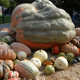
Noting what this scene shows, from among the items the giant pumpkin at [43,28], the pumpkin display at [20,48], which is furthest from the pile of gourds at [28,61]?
the giant pumpkin at [43,28]

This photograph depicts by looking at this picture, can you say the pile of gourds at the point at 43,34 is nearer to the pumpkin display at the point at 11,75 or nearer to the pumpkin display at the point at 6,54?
the pumpkin display at the point at 6,54

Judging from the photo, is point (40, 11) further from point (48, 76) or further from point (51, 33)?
point (48, 76)

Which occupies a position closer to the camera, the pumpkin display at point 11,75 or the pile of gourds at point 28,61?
the pumpkin display at point 11,75

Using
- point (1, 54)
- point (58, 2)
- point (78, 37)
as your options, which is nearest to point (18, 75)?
point (1, 54)

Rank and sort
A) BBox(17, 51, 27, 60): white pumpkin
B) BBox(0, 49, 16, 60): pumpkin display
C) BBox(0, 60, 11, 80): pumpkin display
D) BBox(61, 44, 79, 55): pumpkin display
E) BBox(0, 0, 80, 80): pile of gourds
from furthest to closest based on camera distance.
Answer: BBox(61, 44, 79, 55): pumpkin display, BBox(0, 0, 80, 80): pile of gourds, BBox(17, 51, 27, 60): white pumpkin, BBox(0, 49, 16, 60): pumpkin display, BBox(0, 60, 11, 80): pumpkin display

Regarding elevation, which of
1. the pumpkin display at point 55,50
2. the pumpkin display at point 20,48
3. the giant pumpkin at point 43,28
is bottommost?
the pumpkin display at point 55,50

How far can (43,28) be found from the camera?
474 cm

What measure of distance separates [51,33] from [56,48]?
59cm

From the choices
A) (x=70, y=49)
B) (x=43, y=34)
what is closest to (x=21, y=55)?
(x=43, y=34)

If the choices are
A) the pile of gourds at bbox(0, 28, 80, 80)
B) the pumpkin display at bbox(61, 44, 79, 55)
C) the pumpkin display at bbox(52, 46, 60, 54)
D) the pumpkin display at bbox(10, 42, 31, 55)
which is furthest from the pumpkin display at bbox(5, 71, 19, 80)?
the pumpkin display at bbox(61, 44, 79, 55)

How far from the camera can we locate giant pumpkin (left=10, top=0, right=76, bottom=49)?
15.6ft

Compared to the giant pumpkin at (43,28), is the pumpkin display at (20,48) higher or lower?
lower

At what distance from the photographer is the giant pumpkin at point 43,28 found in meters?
4.76

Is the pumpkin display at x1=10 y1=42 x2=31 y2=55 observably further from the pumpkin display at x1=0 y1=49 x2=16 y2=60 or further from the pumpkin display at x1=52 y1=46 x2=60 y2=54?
the pumpkin display at x1=52 y1=46 x2=60 y2=54
